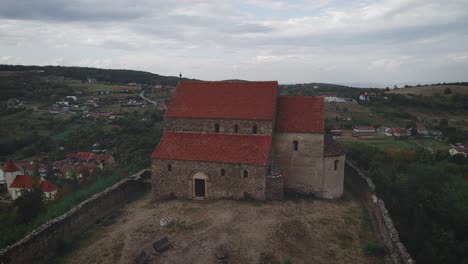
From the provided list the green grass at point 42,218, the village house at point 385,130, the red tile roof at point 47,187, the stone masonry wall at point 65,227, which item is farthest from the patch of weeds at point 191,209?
the village house at point 385,130

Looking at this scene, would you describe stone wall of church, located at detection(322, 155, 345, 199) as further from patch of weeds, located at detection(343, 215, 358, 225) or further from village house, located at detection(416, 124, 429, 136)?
village house, located at detection(416, 124, 429, 136)

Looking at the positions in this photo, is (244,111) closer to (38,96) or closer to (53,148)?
(53,148)

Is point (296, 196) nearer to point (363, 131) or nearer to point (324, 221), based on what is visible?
point (324, 221)

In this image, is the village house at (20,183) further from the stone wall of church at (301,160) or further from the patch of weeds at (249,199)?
the stone wall of church at (301,160)

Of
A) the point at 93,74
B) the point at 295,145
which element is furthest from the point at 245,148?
the point at 93,74

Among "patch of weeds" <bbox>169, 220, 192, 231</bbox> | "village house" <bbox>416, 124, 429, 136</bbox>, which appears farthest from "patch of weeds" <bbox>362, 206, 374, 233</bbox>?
"village house" <bbox>416, 124, 429, 136</bbox>
